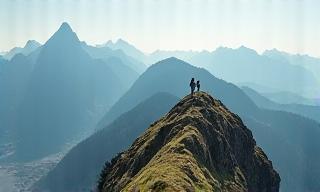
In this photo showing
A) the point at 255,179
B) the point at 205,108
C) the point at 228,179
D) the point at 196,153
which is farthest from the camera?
the point at 255,179

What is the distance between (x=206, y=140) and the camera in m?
112

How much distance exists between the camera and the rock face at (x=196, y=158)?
82825 mm

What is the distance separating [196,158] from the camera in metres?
97.2

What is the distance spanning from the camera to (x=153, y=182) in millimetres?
74062

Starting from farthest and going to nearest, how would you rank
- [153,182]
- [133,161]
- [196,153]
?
[133,161], [196,153], [153,182]

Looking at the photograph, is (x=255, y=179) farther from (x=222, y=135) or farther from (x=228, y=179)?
(x=228, y=179)

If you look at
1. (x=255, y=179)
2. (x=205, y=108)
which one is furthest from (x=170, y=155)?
(x=255, y=179)

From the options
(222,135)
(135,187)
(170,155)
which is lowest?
(135,187)

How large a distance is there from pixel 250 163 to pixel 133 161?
4083 cm

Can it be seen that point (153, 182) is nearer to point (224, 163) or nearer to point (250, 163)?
point (224, 163)

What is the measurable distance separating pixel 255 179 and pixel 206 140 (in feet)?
109

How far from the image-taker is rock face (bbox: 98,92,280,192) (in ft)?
272

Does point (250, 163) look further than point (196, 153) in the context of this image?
Yes

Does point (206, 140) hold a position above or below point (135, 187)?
above
